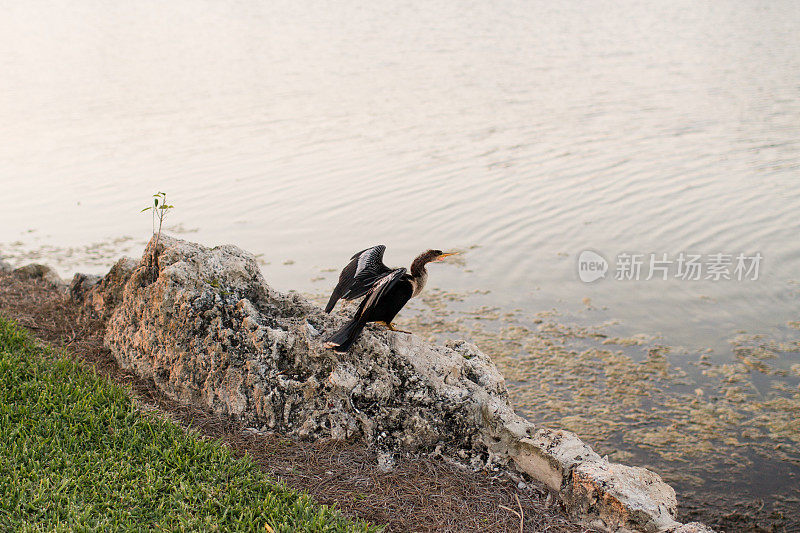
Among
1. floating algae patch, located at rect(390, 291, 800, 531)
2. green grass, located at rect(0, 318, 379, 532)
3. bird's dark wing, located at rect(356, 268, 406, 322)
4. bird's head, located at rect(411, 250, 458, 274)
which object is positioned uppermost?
bird's head, located at rect(411, 250, 458, 274)

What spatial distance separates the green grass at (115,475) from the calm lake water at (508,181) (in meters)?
2.55

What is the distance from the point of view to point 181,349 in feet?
14.0

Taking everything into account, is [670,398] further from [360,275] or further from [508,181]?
[508,181]

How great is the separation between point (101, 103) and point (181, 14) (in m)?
24.6

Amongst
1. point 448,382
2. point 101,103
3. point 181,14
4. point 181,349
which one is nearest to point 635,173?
point 448,382

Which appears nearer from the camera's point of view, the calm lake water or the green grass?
the green grass

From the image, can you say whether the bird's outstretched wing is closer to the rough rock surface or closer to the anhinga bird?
the anhinga bird

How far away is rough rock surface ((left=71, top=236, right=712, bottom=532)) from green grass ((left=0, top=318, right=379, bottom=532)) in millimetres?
391

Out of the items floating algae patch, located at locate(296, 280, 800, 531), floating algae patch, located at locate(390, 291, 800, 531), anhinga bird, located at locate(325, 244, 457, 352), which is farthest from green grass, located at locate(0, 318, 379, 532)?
floating algae patch, located at locate(390, 291, 800, 531)

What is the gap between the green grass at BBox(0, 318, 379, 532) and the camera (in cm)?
324

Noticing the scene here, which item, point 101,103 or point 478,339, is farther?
point 101,103

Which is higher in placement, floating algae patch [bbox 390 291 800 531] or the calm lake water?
the calm lake water

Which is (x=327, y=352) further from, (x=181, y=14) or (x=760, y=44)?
(x=181, y=14)

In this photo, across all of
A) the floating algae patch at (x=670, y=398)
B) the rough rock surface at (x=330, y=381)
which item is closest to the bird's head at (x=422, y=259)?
the rough rock surface at (x=330, y=381)
